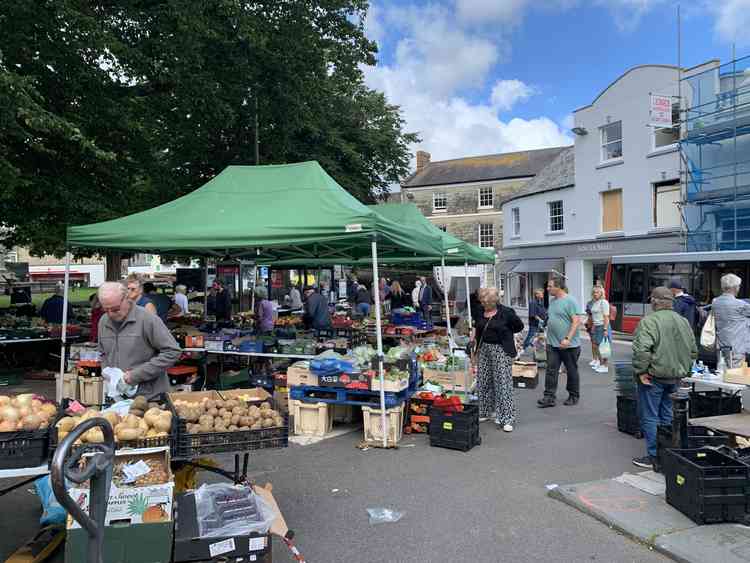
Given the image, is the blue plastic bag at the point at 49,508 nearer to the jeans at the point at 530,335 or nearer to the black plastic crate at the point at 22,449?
the black plastic crate at the point at 22,449

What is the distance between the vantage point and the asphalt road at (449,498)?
4207mm

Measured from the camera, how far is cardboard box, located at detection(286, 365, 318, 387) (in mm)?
7355

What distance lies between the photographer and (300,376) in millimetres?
7457

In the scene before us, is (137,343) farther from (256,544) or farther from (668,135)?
(668,135)

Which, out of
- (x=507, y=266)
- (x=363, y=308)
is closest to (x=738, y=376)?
(x=363, y=308)

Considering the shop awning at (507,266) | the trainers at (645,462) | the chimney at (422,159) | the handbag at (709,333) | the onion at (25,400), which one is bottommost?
the trainers at (645,462)

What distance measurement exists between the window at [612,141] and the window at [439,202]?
16286mm

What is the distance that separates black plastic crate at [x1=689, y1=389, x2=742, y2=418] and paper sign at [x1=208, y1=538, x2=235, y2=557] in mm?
5676

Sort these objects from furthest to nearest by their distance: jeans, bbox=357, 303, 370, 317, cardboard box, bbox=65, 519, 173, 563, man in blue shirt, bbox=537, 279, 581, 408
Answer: jeans, bbox=357, 303, 370, 317 < man in blue shirt, bbox=537, 279, 581, 408 < cardboard box, bbox=65, 519, 173, 563

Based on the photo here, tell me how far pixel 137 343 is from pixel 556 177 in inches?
1103

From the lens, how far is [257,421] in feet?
13.8

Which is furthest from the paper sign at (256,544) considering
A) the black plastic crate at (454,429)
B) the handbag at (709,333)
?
the handbag at (709,333)

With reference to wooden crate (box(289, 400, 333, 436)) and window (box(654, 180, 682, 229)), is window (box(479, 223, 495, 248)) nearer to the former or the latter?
window (box(654, 180, 682, 229))

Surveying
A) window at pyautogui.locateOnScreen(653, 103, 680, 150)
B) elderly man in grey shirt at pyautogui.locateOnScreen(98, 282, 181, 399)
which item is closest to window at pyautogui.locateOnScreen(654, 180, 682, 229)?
window at pyautogui.locateOnScreen(653, 103, 680, 150)
